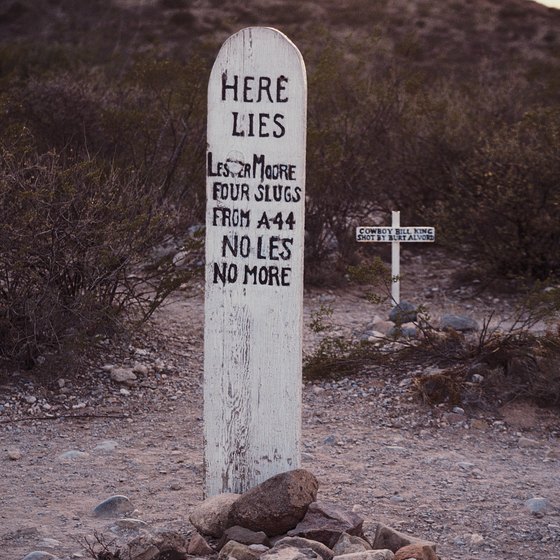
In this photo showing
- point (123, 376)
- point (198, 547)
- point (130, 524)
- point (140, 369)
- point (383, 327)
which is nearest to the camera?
point (198, 547)

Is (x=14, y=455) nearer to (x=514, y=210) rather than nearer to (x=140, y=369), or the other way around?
(x=140, y=369)

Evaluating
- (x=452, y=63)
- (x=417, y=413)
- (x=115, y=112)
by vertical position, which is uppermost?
(x=452, y=63)

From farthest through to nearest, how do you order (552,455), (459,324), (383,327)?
(383,327)
(459,324)
(552,455)

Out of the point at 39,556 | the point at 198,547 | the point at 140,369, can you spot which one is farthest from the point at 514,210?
the point at 39,556

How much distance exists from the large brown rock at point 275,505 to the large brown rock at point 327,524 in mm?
47

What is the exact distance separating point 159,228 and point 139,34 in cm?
3301

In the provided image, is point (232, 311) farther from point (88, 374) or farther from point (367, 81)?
point (367, 81)

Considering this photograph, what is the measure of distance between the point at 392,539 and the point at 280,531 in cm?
46

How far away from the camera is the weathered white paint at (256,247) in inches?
175

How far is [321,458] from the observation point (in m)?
5.57

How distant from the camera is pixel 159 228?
778cm

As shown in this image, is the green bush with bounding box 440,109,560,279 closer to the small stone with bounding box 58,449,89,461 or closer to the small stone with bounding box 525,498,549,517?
the small stone with bounding box 525,498,549,517

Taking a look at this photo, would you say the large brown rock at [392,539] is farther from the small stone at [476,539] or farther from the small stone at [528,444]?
the small stone at [528,444]

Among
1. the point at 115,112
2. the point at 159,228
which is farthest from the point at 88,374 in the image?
the point at 115,112
